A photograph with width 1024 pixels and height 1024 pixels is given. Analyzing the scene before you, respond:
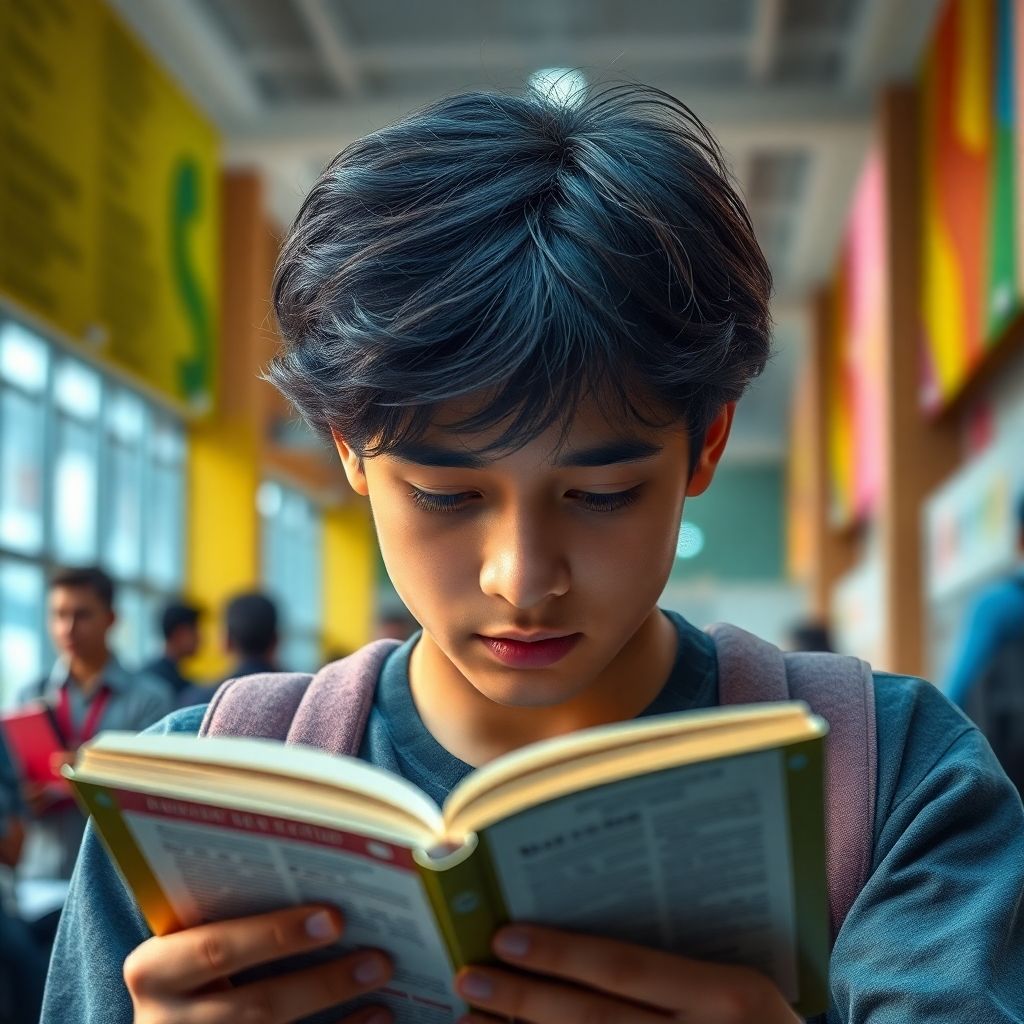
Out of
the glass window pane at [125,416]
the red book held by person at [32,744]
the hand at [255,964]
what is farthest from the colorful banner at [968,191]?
the hand at [255,964]

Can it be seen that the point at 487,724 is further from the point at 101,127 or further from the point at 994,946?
the point at 101,127

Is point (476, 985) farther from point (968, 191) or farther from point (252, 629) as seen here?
point (968, 191)

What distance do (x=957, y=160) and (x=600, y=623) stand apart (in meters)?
7.65

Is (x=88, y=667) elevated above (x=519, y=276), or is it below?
below

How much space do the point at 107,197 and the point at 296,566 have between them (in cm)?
1004

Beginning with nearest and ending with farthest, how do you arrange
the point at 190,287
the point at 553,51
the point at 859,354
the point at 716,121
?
the point at 553,51 → the point at 190,287 → the point at 716,121 → the point at 859,354

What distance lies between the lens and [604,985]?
33.0 inches

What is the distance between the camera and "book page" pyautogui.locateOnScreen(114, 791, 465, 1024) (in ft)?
2.75

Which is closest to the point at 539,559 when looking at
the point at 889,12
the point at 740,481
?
the point at 889,12

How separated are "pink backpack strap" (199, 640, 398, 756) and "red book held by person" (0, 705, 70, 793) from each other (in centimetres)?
285

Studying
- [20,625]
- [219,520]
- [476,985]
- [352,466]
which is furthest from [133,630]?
[476,985]

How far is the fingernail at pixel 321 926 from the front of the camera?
88 centimetres

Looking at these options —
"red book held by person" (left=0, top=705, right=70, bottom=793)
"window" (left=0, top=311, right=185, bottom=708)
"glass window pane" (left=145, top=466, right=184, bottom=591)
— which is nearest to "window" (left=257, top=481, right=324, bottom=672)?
"glass window pane" (left=145, top=466, right=184, bottom=591)

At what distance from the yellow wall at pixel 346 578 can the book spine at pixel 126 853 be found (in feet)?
60.1
